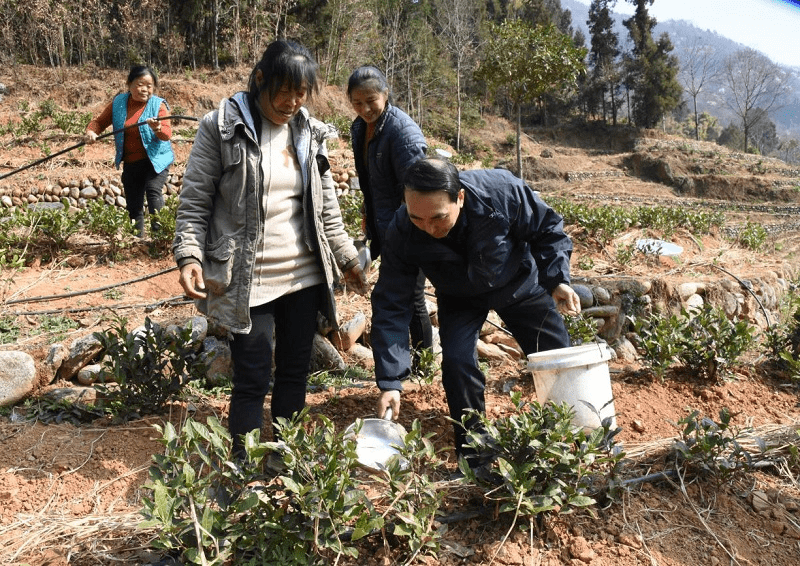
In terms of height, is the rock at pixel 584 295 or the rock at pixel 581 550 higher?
the rock at pixel 581 550

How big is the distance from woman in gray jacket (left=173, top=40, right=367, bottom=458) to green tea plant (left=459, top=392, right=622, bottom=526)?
2.47 ft

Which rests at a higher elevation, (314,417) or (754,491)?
(754,491)

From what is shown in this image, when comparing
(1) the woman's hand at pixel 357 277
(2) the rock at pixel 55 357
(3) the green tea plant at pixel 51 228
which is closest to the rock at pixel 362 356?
(1) the woman's hand at pixel 357 277

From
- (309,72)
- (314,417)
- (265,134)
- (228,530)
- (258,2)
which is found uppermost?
(258,2)

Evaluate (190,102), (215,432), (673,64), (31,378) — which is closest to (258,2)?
(190,102)

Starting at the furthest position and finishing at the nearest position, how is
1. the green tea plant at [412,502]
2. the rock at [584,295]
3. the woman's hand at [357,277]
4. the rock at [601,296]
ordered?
the rock at [601,296]
the rock at [584,295]
the woman's hand at [357,277]
the green tea plant at [412,502]

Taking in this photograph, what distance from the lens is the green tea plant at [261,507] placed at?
160 centimetres

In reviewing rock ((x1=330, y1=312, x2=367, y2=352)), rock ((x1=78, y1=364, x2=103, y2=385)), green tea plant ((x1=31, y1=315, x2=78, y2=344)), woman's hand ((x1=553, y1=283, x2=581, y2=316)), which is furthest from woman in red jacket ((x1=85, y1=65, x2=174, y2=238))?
woman's hand ((x1=553, y1=283, x2=581, y2=316))

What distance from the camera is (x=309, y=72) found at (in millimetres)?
2031

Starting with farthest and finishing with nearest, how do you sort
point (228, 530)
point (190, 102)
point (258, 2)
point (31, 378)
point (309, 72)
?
1. point (258, 2)
2. point (190, 102)
3. point (31, 378)
4. point (309, 72)
5. point (228, 530)

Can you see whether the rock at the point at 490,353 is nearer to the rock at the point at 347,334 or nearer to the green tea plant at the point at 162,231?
the rock at the point at 347,334

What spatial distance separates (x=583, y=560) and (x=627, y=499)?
1.07ft

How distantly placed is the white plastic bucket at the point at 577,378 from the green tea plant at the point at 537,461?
272 millimetres

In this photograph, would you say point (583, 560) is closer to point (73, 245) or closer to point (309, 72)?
point (309, 72)
